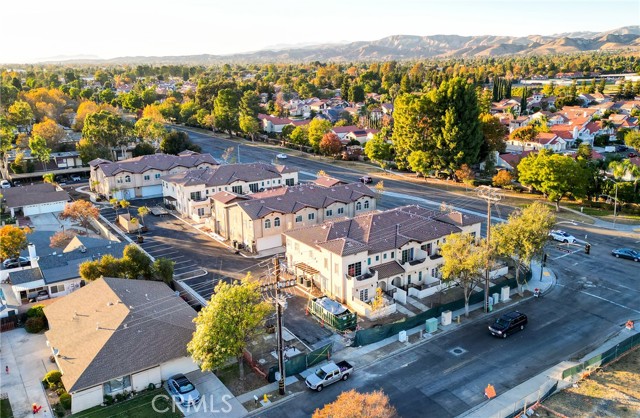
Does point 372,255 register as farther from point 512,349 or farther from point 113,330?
point 113,330

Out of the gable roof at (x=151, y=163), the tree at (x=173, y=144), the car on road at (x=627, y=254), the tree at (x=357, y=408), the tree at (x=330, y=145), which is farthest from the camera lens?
the tree at (x=330, y=145)

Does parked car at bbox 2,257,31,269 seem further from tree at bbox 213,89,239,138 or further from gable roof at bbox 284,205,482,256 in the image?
tree at bbox 213,89,239,138

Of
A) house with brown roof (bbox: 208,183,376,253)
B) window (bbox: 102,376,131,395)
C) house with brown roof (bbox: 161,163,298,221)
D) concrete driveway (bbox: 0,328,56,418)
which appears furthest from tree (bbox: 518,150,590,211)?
concrete driveway (bbox: 0,328,56,418)

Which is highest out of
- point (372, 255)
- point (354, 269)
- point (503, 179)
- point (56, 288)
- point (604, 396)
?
point (372, 255)

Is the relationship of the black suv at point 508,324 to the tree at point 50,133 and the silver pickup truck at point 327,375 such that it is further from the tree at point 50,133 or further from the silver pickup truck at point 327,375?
the tree at point 50,133

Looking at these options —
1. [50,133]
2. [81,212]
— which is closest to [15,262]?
[81,212]

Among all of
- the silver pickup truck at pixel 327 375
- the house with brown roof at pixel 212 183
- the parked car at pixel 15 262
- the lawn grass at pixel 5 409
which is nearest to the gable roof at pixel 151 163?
the house with brown roof at pixel 212 183
